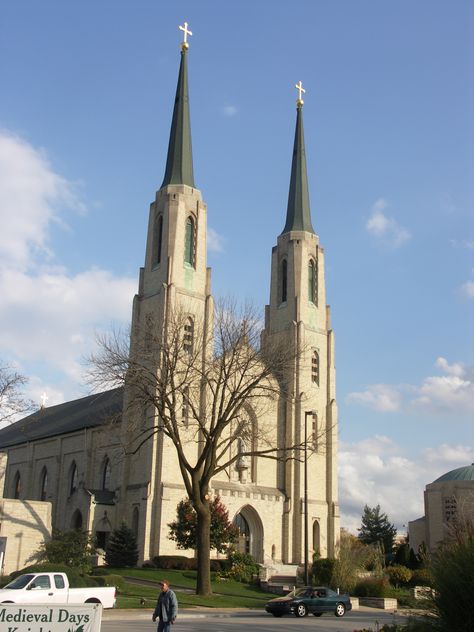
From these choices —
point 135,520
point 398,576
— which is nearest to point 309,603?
point 398,576

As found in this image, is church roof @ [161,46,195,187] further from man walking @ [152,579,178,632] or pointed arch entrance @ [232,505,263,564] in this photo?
man walking @ [152,579,178,632]

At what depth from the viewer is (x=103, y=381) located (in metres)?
31.6

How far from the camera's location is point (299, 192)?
6141 cm

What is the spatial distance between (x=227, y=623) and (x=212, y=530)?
22133 millimetres

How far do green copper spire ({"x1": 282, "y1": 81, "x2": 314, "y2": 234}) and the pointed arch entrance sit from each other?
22376 mm

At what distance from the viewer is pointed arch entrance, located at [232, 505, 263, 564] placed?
164 feet

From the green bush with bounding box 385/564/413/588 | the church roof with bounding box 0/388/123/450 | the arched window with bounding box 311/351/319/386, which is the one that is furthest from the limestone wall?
the arched window with bounding box 311/351/319/386

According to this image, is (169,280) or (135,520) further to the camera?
(169,280)

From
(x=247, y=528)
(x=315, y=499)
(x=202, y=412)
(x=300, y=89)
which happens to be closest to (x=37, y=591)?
(x=202, y=412)

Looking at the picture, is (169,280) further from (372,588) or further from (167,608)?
(167,608)

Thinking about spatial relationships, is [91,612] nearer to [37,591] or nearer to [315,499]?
[37,591]

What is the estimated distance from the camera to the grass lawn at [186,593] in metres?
27.2

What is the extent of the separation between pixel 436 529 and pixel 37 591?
5211 cm

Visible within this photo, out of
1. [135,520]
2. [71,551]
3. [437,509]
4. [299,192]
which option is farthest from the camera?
[437,509]
